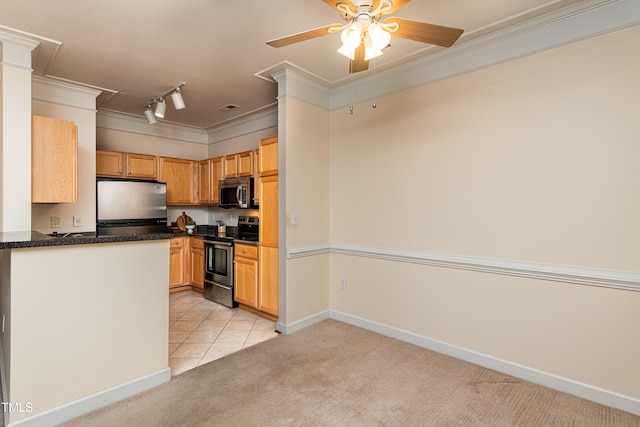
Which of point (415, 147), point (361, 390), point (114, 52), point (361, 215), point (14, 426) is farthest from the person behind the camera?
point (361, 215)

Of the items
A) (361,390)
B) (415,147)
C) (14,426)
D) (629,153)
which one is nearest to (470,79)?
(415,147)

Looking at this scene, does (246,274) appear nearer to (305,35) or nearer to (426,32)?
(305,35)

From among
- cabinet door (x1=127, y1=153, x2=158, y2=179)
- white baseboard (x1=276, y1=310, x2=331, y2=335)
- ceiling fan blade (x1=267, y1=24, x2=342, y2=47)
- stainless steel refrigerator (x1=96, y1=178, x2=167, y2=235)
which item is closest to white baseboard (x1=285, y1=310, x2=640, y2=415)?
white baseboard (x1=276, y1=310, x2=331, y2=335)

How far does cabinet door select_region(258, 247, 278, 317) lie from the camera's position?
3.54 metres

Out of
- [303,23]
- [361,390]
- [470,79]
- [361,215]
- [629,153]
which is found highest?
[303,23]

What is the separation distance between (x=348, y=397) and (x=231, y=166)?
3611 mm

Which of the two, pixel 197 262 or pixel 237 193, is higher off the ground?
pixel 237 193

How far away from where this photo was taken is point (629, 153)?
201cm

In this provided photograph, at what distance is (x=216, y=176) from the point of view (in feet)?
16.5

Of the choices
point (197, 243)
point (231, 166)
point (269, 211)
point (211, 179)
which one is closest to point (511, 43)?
point (269, 211)

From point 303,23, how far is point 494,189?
2.03 m

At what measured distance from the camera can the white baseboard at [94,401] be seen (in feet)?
5.96

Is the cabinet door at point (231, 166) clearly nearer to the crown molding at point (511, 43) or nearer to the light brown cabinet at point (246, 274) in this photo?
the light brown cabinet at point (246, 274)

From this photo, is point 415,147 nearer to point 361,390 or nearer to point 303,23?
point 303,23
